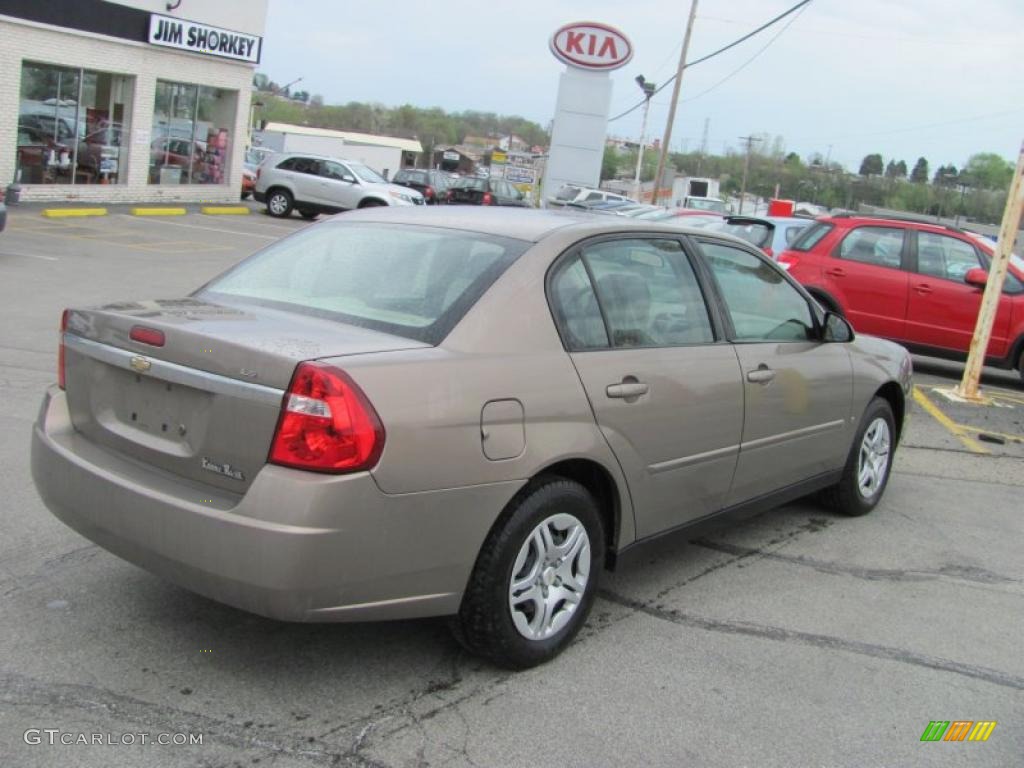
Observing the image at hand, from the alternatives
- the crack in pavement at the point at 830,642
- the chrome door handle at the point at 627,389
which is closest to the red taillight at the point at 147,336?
the chrome door handle at the point at 627,389

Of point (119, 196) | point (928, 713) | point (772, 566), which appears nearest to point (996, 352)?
point (772, 566)

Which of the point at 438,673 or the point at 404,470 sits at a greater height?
the point at 404,470

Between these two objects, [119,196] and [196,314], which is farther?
[119,196]

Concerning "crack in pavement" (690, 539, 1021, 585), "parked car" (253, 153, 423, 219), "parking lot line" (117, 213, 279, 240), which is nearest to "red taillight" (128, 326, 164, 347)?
"crack in pavement" (690, 539, 1021, 585)

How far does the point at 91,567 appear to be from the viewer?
420cm

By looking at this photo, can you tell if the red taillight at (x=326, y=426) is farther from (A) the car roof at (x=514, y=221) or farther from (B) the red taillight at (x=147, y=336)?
(A) the car roof at (x=514, y=221)

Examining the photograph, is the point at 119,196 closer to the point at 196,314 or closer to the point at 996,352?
the point at 996,352

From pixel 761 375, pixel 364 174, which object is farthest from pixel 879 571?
pixel 364 174

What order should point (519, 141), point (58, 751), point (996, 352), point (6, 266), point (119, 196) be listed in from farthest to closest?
point (519, 141), point (119, 196), point (6, 266), point (996, 352), point (58, 751)

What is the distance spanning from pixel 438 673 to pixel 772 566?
211cm

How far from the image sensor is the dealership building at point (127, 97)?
66.3 feet

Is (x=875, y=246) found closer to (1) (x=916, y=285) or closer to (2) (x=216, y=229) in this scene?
(1) (x=916, y=285)

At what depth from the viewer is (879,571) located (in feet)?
16.7

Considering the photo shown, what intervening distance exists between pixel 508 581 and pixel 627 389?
918 mm
